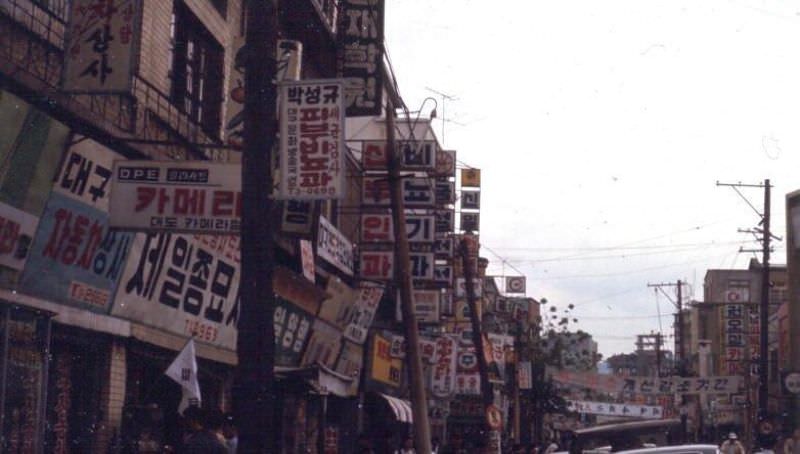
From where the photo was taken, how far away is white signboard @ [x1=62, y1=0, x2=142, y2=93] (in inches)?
572

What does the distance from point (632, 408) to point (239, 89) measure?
201 feet

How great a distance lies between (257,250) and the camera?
11.5 meters

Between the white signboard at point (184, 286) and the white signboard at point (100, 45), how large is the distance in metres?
3.45

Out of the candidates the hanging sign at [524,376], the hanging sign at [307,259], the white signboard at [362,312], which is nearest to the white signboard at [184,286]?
the hanging sign at [307,259]

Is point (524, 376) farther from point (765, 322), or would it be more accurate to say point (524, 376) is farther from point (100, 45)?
point (100, 45)

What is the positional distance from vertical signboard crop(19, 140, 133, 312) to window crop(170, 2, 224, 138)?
14.7 feet

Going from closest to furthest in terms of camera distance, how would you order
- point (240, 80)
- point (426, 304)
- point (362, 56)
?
point (240, 80) < point (362, 56) < point (426, 304)

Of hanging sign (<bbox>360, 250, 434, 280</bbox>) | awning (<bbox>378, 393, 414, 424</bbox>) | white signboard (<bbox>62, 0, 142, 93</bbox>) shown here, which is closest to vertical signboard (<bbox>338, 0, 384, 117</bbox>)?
hanging sign (<bbox>360, 250, 434, 280</bbox>)

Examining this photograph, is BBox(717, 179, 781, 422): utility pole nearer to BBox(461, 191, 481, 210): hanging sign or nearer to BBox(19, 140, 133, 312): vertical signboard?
BBox(461, 191, 481, 210): hanging sign

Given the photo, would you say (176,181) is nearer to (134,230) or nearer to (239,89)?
(134,230)

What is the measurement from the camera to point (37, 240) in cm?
1515

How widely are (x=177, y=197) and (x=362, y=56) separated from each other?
46.1 feet

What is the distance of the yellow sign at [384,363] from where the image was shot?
3862 cm

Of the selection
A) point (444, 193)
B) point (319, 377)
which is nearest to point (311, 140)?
point (319, 377)
